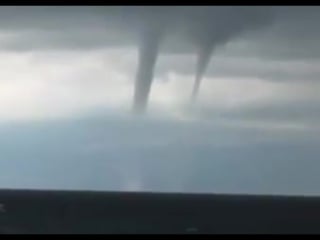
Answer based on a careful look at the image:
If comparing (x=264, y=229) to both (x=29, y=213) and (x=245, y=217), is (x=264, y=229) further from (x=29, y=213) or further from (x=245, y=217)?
(x=29, y=213)

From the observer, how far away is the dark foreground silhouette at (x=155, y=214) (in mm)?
78750

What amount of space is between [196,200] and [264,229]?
30907mm

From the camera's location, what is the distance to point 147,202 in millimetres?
104375

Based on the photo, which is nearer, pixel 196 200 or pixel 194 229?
pixel 194 229

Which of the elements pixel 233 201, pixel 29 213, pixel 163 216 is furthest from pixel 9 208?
pixel 233 201

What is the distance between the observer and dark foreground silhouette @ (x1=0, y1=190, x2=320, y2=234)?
258 ft

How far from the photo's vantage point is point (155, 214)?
3541 inches

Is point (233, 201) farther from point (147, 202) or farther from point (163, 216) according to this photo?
point (163, 216)
